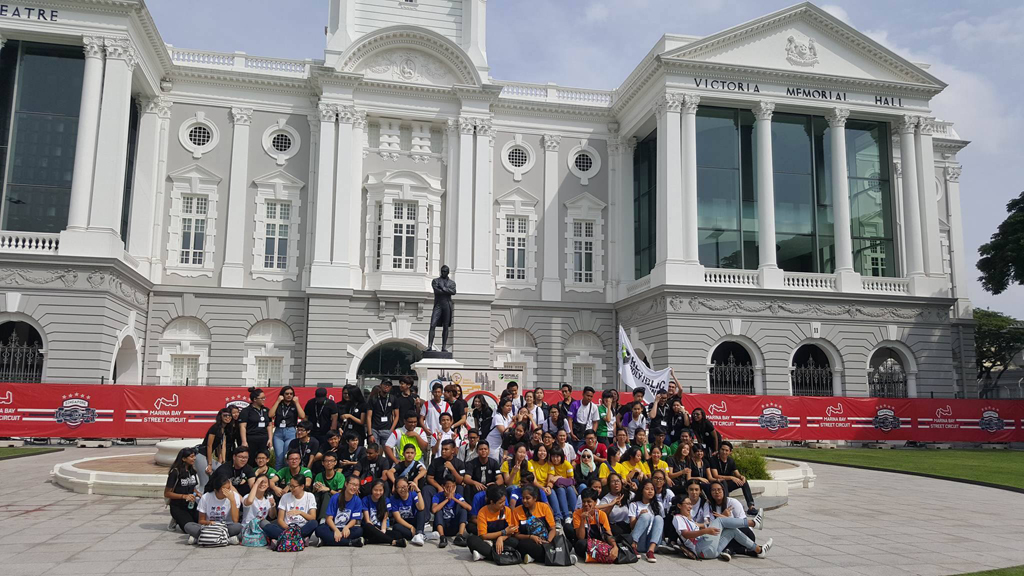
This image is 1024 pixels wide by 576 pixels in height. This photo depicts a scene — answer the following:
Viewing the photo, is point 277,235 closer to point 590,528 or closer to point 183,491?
point 183,491

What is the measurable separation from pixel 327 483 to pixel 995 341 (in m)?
58.4

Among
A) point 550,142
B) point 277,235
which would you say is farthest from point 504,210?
point 277,235

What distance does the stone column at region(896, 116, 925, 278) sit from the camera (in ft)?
117

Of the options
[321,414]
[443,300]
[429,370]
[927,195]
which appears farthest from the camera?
[927,195]

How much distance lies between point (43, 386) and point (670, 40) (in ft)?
94.1

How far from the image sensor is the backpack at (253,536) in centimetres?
1077

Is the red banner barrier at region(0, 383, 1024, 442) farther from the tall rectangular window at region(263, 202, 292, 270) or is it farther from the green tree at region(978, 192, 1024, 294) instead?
the green tree at region(978, 192, 1024, 294)

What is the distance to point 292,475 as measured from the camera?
11.4 metres

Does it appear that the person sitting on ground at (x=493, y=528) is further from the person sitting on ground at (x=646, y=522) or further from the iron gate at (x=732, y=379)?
the iron gate at (x=732, y=379)

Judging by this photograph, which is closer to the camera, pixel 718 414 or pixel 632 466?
pixel 632 466

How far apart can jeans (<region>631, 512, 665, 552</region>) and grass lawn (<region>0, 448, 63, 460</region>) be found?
19.0 metres

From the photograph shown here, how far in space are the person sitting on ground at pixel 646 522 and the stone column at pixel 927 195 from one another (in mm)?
30535

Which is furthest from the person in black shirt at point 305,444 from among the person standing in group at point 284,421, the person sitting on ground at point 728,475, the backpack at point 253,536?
the person sitting on ground at point 728,475

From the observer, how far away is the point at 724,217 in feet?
117
